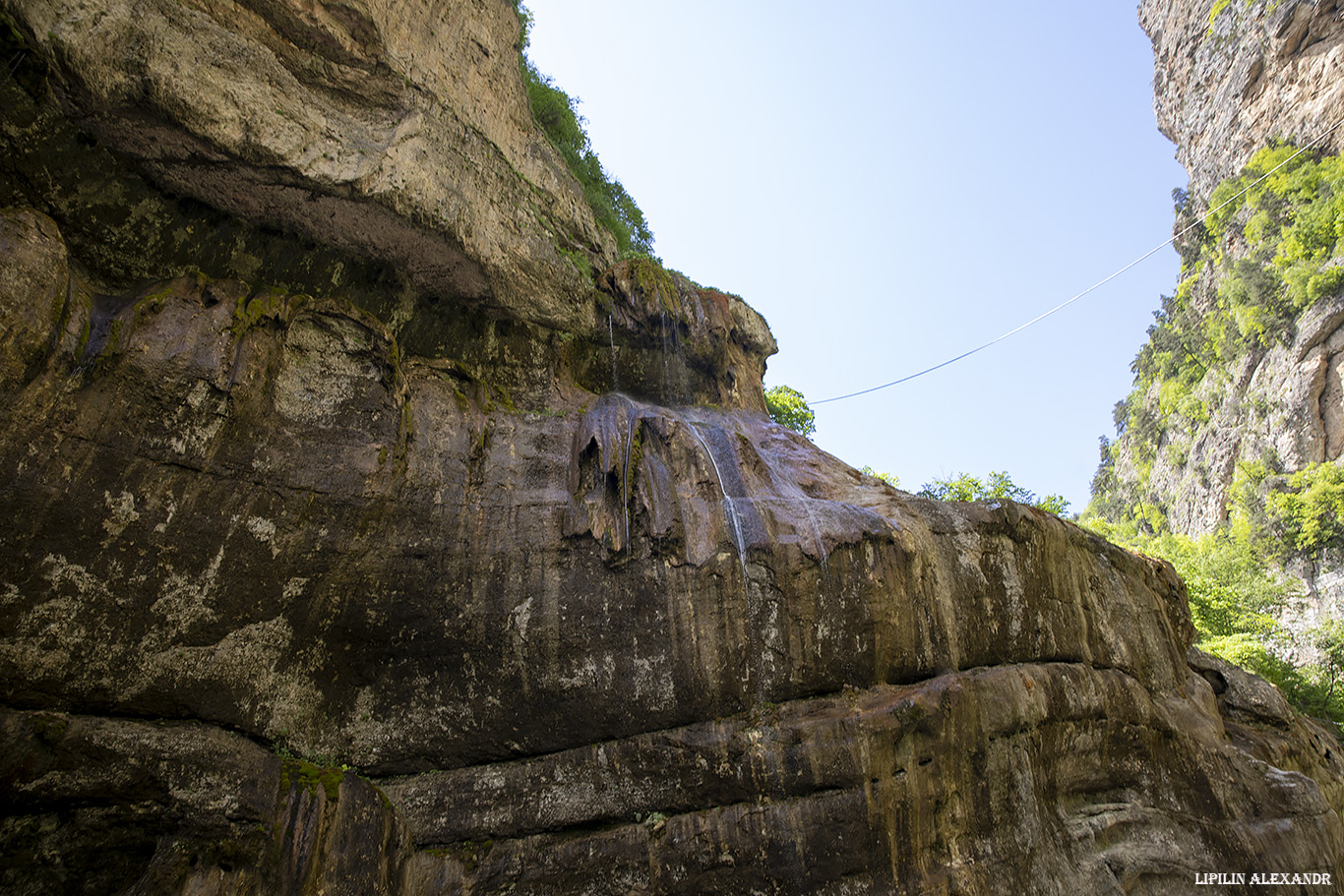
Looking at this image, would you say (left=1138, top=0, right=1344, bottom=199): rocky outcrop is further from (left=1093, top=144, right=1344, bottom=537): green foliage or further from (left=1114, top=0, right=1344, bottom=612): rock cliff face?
(left=1093, top=144, right=1344, bottom=537): green foliage

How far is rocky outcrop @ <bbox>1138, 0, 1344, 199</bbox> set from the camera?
38.6 metres

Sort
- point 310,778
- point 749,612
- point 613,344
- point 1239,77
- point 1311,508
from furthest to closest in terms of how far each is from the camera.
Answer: point 1239,77
point 1311,508
point 613,344
point 749,612
point 310,778

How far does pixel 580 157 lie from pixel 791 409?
15.0m

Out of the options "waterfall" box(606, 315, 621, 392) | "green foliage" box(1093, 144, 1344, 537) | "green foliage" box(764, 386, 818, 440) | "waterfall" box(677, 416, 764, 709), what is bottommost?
"waterfall" box(677, 416, 764, 709)

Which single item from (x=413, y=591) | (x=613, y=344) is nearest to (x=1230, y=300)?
(x=613, y=344)

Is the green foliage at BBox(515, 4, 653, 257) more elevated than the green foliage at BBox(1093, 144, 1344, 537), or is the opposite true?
the green foliage at BBox(1093, 144, 1344, 537)

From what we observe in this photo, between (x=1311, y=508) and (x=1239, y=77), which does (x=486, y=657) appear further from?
(x=1239, y=77)

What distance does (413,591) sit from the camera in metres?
8.27

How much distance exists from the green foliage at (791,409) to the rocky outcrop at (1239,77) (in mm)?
33466

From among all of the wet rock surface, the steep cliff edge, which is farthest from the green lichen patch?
the steep cliff edge

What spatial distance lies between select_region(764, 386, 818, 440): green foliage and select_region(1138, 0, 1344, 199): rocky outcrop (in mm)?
33466

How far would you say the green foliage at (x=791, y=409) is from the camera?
31042 millimetres

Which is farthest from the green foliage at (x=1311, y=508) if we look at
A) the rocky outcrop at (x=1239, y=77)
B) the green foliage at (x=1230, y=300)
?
the rocky outcrop at (x=1239, y=77)

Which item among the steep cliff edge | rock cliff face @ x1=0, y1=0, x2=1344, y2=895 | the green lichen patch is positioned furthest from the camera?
the steep cliff edge
